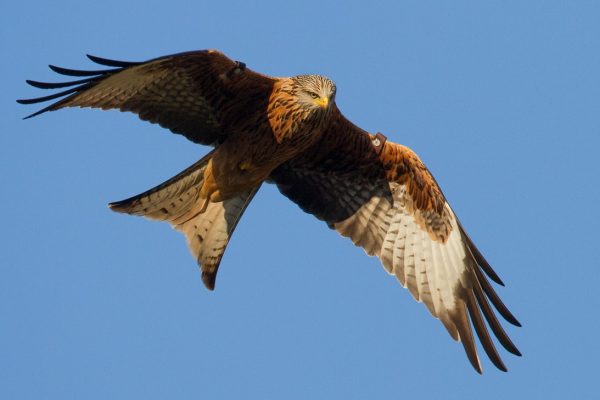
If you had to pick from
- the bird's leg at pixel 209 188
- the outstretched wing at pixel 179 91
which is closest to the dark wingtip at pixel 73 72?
the outstretched wing at pixel 179 91

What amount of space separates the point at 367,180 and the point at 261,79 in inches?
69.7

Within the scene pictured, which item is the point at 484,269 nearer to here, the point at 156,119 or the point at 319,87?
the point at 319,87

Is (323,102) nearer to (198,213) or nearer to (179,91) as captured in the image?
(179,91)

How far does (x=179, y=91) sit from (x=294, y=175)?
1664mm

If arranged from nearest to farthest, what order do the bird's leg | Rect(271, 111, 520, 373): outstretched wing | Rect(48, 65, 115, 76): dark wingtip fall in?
Rect(48, 65, 115, 76): dark wingtip, the bird's leg, Rect(271, 111, 520, 373): outstretched wing

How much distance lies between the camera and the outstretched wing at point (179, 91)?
872 centimetres

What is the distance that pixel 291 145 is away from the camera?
9.48 meters

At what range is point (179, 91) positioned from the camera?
30.6 feet

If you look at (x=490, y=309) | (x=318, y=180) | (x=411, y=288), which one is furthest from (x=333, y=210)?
(x=490, y=309)

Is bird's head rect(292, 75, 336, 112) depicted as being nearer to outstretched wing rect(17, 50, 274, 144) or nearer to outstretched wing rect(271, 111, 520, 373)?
outstretched wing rect(17, 50, 274, 144)

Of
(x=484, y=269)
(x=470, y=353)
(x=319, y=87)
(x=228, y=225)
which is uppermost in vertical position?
(x=319, y=87)

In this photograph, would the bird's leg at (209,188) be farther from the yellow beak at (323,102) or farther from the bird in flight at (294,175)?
the yellow beak at (323,102)

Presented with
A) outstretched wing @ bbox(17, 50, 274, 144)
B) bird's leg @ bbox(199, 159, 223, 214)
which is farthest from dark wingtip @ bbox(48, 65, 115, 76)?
bird's leg @ bbox(199, 159, 223, 214)

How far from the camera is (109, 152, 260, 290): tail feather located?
963 cm
